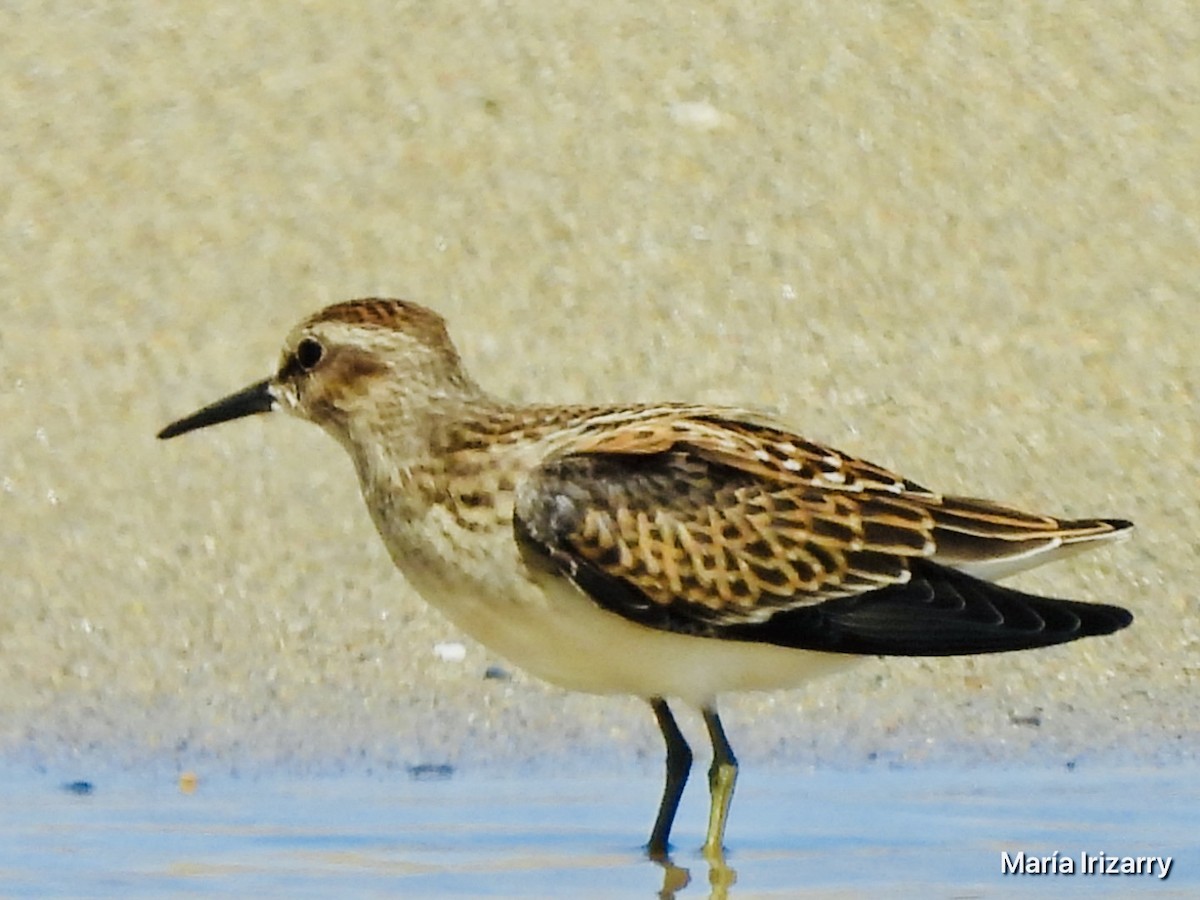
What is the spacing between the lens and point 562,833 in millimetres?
7625

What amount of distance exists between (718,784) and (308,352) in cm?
165

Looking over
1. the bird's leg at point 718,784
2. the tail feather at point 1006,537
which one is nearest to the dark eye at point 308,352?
the bird's leg at point 718,784

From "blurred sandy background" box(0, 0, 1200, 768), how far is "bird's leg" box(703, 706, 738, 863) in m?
0.75

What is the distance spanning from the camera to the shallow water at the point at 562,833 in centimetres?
716

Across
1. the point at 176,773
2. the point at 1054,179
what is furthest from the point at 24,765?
the point at 1054,179

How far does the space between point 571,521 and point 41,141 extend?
535 cm

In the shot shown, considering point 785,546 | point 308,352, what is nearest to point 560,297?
point 308,352

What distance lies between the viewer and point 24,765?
8.12 metres

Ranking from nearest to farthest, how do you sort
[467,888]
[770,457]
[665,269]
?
1. [467,888]
2. [770,457]
3. [665,269]

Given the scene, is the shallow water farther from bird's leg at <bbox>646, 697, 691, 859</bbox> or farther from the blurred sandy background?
the blurred sandy background

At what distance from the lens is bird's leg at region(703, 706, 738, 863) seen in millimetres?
7500

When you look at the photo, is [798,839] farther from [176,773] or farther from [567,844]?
[176,773]

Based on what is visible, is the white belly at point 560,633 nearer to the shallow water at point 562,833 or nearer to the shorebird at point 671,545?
the shorebird at point 671,545

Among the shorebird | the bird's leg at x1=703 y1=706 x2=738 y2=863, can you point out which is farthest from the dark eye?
the bird's leg at x1=703 y1=706 x2=738 y2=863
